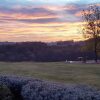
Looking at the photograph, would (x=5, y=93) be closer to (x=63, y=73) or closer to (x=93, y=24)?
(x=63, y=73)

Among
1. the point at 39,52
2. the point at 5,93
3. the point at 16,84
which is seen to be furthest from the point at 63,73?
the point at 39,52

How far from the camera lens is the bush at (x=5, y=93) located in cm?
1063

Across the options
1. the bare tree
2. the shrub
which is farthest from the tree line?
the shrub

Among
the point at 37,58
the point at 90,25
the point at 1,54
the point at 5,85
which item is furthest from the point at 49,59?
the point at 5,85

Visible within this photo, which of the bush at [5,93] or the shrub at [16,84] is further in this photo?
the shrub at [16,84]

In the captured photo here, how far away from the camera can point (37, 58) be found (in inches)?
1853

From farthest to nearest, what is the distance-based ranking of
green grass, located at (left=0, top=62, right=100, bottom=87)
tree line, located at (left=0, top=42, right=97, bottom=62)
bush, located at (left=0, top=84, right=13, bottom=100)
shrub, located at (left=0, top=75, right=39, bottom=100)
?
1. tree line, located at (left=0, top=42, right=97, bottom=62)
2. green grass, located at (left=0, top=62, right=100, bottom=87)
3. shrub, located at (left=0, top=75, right=39, bottom=100)
4. bush, located at (left=0, top=84, right=13, bottom=100)

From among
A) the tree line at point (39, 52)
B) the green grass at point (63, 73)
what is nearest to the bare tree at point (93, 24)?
the tree line at point (39, 52)

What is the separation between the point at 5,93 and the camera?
10.7 metres

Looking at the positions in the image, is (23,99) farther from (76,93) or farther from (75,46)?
(75,46)

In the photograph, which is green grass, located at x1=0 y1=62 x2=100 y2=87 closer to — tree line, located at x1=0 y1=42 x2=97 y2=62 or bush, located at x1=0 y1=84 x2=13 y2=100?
bush, located at x1=0 y1=84 x2=13 y2=100

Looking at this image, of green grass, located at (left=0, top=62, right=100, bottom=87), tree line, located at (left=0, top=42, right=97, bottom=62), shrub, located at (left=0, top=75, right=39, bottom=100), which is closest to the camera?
shrub, located at (left=0, top=75, right=39, bottom=100)

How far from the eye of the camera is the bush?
10.6 metres

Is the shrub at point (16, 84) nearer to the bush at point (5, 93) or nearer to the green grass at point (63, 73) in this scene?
the bush at point (5, 93)
